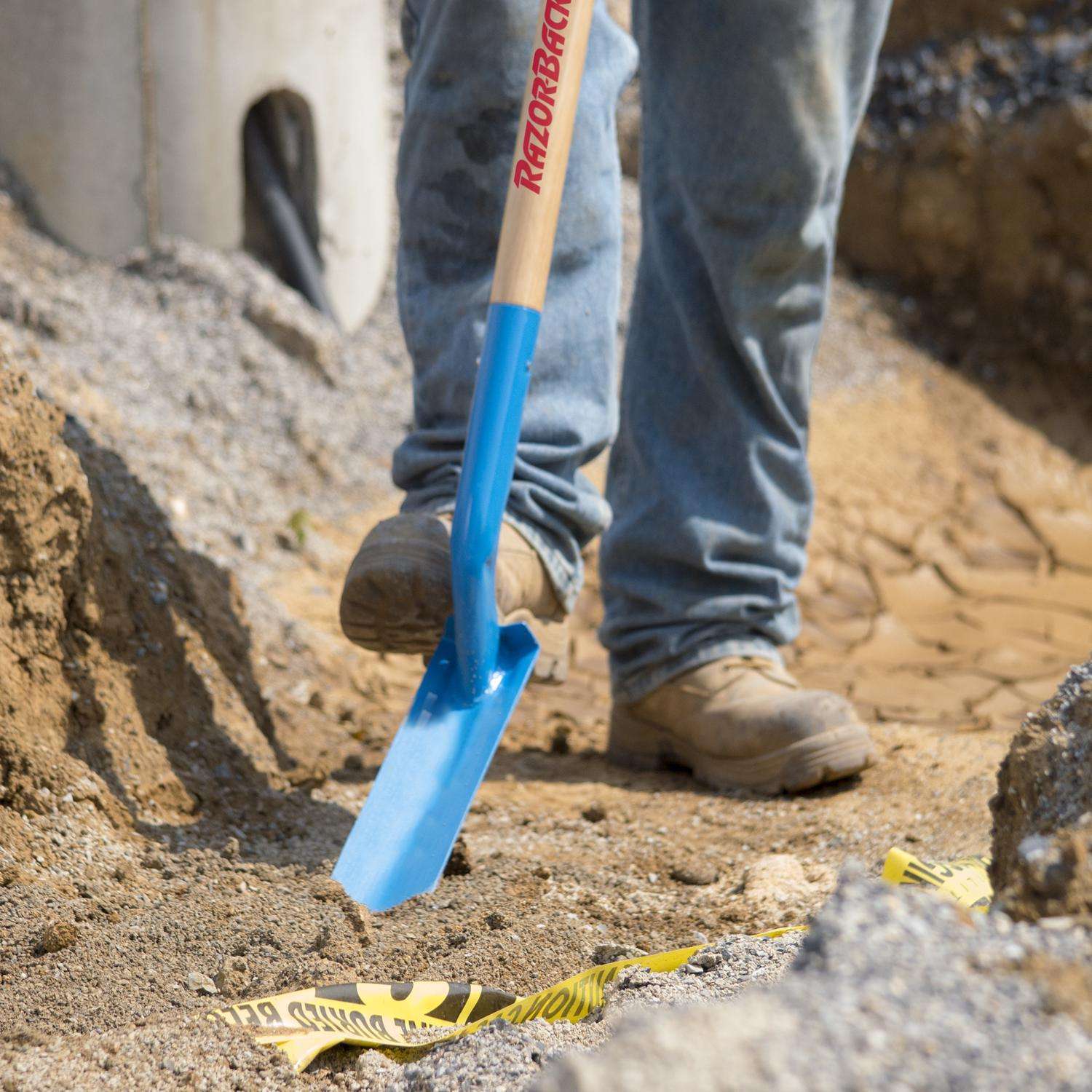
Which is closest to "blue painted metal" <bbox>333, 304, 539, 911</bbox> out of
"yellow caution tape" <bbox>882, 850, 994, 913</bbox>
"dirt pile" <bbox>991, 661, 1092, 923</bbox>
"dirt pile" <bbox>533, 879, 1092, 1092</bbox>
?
"yellow caution tape" <bbox>882, 850, 994, 913</bbox>

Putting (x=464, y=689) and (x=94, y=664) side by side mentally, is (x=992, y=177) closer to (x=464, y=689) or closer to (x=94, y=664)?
(x=464, y=689)

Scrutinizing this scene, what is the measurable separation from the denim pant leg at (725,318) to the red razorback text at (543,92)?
0.42 m

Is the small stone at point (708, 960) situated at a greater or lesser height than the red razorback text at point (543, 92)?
lesser

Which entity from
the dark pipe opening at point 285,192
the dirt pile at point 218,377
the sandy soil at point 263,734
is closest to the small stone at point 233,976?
the sandy soil at point 263,734

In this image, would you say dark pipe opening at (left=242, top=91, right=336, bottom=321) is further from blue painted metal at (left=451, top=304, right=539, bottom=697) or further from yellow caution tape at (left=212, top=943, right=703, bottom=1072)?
yellow caution tape at (left=212, top=943, right=703, bottom=1072)

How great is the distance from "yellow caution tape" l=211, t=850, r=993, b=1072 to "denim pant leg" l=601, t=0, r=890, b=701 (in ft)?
2.47

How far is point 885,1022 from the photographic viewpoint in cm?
51

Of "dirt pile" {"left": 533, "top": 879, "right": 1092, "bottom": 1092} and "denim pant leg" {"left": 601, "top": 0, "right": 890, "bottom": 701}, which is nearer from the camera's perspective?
"dirt pile" {"left": 533, "top": 879, "right": 1092, "bottom": 1092}

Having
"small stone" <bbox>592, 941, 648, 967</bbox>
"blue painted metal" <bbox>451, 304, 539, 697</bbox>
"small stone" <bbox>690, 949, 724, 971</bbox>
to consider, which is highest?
"blue painted metal" <bbox>451, 304, 539, 697</bbox>

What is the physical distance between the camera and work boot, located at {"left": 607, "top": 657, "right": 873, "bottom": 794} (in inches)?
65.1

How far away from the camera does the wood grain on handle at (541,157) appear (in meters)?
1.23

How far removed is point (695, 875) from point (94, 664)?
0.72m

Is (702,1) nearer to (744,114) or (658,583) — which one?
(744,114)

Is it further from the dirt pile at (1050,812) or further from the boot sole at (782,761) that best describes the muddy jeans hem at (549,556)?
the dirt pile at (1050,812)
